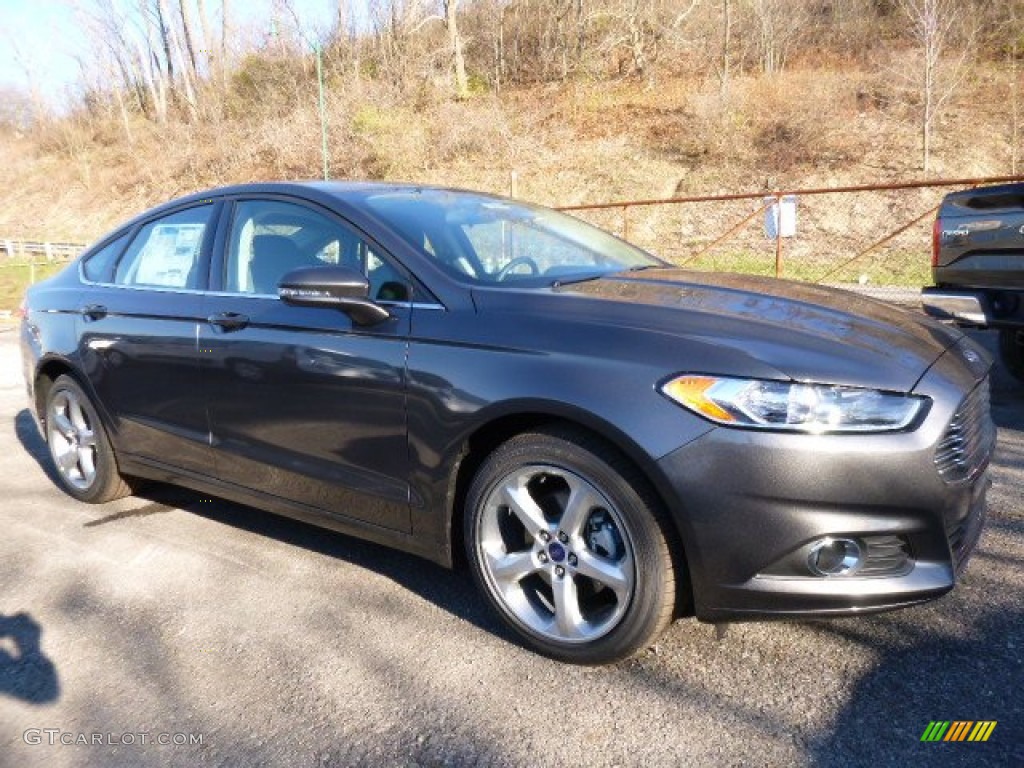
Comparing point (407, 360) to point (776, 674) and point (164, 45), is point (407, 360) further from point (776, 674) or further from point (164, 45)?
point (164, 45)

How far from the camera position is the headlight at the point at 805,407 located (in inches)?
84.4

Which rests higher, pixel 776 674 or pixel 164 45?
pixel 164 45

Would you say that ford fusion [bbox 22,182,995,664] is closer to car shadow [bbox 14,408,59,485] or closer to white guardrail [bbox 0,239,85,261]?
car shadow [bbox 14,408,59,485]

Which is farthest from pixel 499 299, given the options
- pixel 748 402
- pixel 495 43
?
pixel 495 43

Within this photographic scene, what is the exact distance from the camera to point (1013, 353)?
19.2 ft

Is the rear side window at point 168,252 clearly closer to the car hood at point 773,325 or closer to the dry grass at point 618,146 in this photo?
the car hood at point 773,325

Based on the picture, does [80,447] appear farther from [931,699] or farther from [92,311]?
[931,699]

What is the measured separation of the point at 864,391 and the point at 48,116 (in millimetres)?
59765

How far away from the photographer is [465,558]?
2.96 meters

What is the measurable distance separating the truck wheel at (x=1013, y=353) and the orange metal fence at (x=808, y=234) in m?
7.72

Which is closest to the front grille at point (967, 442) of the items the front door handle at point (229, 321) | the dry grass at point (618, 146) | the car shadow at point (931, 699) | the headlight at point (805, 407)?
the headlight at point (805, 407)

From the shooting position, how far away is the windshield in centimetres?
298

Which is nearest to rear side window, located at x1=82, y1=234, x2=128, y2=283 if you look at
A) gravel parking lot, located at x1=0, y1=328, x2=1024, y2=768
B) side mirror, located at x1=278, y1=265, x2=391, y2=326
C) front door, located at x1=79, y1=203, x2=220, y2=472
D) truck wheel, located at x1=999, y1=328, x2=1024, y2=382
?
front door, located at x1=79, y1=203, x2=220, y2=472

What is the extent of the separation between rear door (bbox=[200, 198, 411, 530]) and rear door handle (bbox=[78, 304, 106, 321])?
2.88 feet
